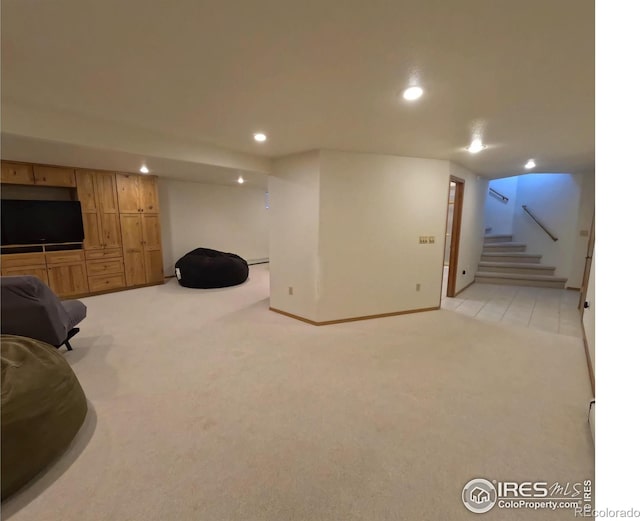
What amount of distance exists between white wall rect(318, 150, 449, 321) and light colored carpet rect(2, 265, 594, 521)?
2.16ft

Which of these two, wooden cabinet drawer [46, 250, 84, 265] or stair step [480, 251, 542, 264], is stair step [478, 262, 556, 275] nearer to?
stair step [480, 251, 542, 264]

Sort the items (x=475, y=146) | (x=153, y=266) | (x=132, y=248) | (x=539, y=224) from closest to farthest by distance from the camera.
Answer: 1. (x=475, y=146)
2. (x=132, y=248)
3. (x=153, y=266)
4. (x=539, y=224)

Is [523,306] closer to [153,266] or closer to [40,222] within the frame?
[153,266]

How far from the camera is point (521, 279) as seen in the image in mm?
5883

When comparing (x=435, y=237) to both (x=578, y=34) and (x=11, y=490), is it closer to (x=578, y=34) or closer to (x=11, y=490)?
(x=578, y=34)

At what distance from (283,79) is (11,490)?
8.61ft

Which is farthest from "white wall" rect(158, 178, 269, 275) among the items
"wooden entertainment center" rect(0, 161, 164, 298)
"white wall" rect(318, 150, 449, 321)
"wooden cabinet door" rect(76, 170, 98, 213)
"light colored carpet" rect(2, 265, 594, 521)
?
"white wall" rect(318, 150, 449, 321)

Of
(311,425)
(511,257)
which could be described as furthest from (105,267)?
(511,257)

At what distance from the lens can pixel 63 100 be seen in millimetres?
2078

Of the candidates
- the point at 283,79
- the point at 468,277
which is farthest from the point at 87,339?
the point at 468,277

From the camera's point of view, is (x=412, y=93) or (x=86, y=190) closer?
(x=412, y=93)

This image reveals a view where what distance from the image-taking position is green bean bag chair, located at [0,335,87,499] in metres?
1.33

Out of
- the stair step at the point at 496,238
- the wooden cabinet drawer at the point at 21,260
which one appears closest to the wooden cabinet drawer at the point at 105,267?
the wooden cabinet drawer at the point at 21,260

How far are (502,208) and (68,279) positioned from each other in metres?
9.69
